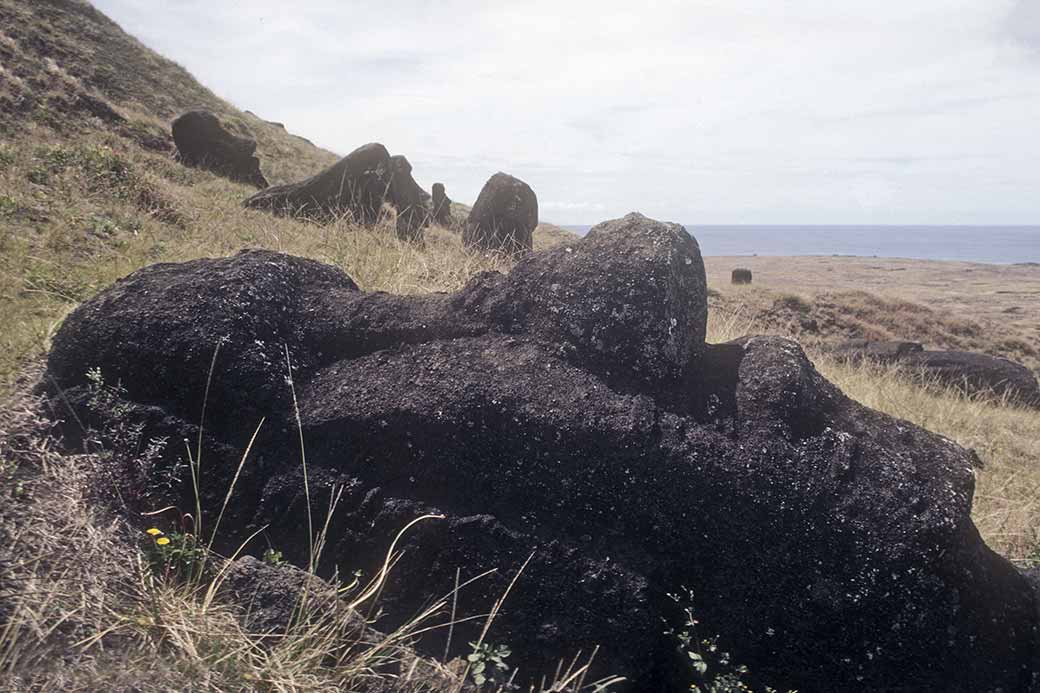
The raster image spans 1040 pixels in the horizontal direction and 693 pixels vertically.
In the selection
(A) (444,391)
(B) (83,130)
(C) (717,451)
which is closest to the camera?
(C) (717,451)

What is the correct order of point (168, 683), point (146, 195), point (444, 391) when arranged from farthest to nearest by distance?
point (146, 195), point (444, 391), point (168, 683)

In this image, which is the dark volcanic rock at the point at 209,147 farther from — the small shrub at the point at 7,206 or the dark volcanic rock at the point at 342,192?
the small shrub at the point at 7,206

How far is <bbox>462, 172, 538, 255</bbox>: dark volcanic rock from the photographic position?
35.6ft

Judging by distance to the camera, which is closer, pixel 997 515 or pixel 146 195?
pixel 997 515

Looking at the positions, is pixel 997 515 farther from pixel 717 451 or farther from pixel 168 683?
pixel 168 683

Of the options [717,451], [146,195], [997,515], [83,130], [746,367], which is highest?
[83,130]

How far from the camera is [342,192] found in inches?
457

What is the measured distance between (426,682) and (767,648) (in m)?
1.19

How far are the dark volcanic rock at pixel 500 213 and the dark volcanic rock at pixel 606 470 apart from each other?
24.4 ft

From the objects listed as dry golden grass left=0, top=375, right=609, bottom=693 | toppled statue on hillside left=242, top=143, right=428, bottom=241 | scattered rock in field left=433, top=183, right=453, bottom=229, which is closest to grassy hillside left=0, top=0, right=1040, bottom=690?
dry golden grass left=0, top=375, right=609, bottom=693

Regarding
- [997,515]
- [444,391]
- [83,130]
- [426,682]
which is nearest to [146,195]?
[83,130]

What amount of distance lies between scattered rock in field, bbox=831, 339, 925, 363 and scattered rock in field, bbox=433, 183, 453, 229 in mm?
7891

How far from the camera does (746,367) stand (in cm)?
315

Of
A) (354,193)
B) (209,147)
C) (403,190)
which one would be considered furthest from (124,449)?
(209,147)
